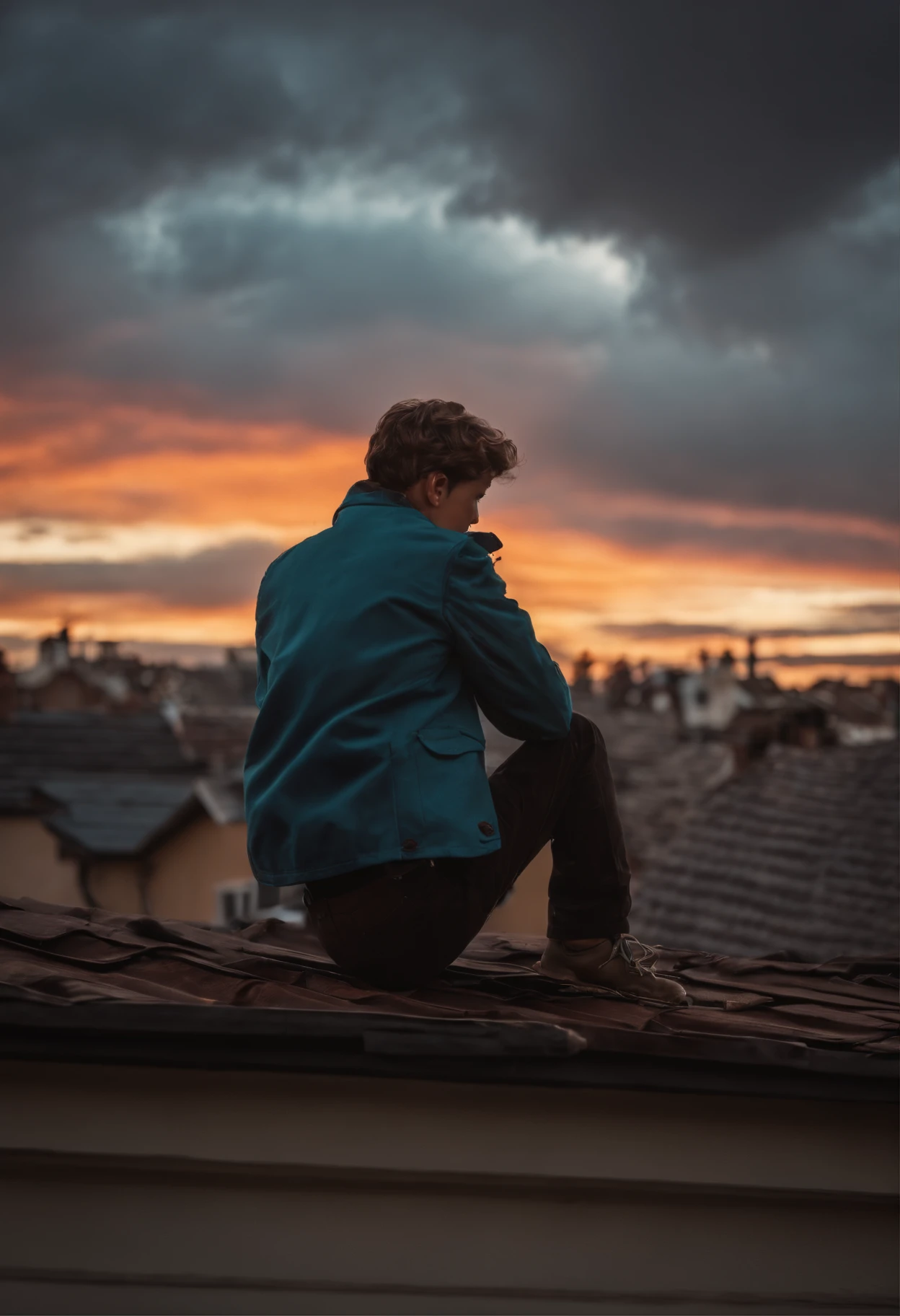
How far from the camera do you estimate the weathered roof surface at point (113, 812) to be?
14.4 metres

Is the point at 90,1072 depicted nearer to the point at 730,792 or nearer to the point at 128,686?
the point at 730,792

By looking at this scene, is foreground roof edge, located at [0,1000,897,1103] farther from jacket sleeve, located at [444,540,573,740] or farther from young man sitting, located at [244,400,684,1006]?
jacket sleeve, located at [444,540,573,740]

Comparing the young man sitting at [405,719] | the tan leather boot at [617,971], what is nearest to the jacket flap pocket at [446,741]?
A: the young man sitting at [405,719]

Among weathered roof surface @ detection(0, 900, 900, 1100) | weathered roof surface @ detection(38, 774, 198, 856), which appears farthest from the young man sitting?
weathered roof surface @ detection(38, 774, 198, 856)

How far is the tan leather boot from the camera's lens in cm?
297

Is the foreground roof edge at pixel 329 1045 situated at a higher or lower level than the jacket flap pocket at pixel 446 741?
lower

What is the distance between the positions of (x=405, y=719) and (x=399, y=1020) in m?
0.67

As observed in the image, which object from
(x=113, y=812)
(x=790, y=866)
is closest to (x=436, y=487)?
(x=790, y=866)

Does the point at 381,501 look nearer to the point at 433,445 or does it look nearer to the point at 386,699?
the point at 433,445

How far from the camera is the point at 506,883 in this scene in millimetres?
2848

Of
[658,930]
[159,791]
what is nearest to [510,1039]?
[658,930]

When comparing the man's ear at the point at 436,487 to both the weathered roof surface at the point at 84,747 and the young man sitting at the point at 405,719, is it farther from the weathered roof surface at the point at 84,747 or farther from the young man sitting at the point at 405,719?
the weathered roof surface at the point at 84,747

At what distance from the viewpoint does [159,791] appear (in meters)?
16.2

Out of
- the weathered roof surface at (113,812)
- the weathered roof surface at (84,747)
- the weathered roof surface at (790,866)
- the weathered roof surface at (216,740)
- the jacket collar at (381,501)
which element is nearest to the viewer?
the jacket collar at (381,501)
